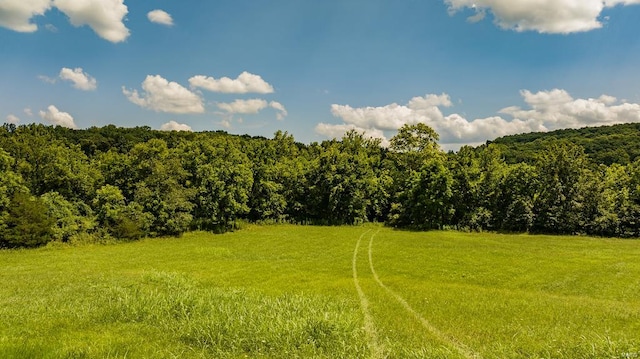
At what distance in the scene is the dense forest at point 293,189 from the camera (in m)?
Result: 52.3

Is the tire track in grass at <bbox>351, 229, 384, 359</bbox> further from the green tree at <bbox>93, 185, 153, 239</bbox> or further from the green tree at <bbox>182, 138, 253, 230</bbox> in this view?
the green tree at <bbox>182, 138, 253, 230</bbox>

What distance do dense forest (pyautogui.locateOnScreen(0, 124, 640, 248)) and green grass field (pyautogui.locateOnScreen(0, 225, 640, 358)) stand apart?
14.6 metres

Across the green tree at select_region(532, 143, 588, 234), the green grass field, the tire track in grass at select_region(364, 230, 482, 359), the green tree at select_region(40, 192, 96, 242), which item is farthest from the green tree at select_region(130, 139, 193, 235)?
the green tree at select_region(532, 143, 588, 234)

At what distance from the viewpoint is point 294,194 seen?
7462 cm

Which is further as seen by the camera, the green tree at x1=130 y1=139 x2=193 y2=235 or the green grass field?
the green tree at x1=130 y1=139 x2=193 y2=235

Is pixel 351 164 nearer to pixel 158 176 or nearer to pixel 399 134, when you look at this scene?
pixel 399 134


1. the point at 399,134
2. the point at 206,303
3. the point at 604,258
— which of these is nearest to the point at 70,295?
the point at 206,303

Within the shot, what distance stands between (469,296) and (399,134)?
63.0 metres

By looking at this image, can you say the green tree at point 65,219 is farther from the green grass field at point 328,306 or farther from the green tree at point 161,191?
the green grass field at point 328,306

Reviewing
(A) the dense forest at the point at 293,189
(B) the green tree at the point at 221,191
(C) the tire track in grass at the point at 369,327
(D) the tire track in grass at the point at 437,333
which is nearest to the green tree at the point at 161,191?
(A) the dense forest at the point at 293,189

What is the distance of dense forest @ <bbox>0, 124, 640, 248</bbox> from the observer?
172 feet

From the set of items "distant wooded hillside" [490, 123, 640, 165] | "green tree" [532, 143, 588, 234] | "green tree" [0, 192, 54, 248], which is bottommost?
"green tree" [0, 192, 54, 248]

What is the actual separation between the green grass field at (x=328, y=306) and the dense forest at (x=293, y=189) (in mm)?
14650

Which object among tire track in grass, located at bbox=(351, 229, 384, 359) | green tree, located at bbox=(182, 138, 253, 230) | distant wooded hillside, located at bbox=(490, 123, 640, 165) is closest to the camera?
tire track in grass, located at bbox=(351, 229, 384, 359)
